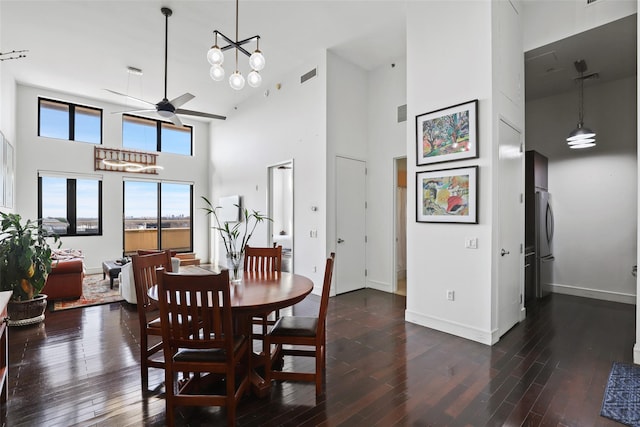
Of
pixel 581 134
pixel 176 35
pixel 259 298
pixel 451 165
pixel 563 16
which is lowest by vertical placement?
pixel 259 298

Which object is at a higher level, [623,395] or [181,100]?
[181,100]

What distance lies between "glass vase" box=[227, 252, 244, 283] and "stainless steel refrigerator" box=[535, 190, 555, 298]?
174 inches

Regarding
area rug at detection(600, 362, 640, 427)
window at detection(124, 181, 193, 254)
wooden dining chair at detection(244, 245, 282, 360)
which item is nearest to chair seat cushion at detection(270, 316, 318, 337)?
wooden dining chair at detection(244, 245, 282, 360)

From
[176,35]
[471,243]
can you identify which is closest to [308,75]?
[176,35]

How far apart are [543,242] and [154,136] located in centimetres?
895

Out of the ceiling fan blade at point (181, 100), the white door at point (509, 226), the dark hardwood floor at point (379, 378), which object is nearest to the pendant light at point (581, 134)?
the white door at point (509, 226)

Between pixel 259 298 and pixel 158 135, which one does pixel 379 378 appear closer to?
pixel 259 298

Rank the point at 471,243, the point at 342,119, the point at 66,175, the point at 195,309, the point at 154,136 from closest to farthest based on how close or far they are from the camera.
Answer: the point at 195,309, the point at 471,243, the point at 342,119, the point at 66,175, the point at 154,136

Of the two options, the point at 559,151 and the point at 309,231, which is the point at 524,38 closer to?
the point at 559,151

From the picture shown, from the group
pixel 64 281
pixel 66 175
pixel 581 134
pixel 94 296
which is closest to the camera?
pixel 581 134

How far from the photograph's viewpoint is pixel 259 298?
2.10m

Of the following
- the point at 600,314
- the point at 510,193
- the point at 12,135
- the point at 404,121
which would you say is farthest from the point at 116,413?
the point at 12,135

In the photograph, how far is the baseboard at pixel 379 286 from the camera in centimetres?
527

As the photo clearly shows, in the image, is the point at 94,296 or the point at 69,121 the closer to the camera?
the point at 94,296
